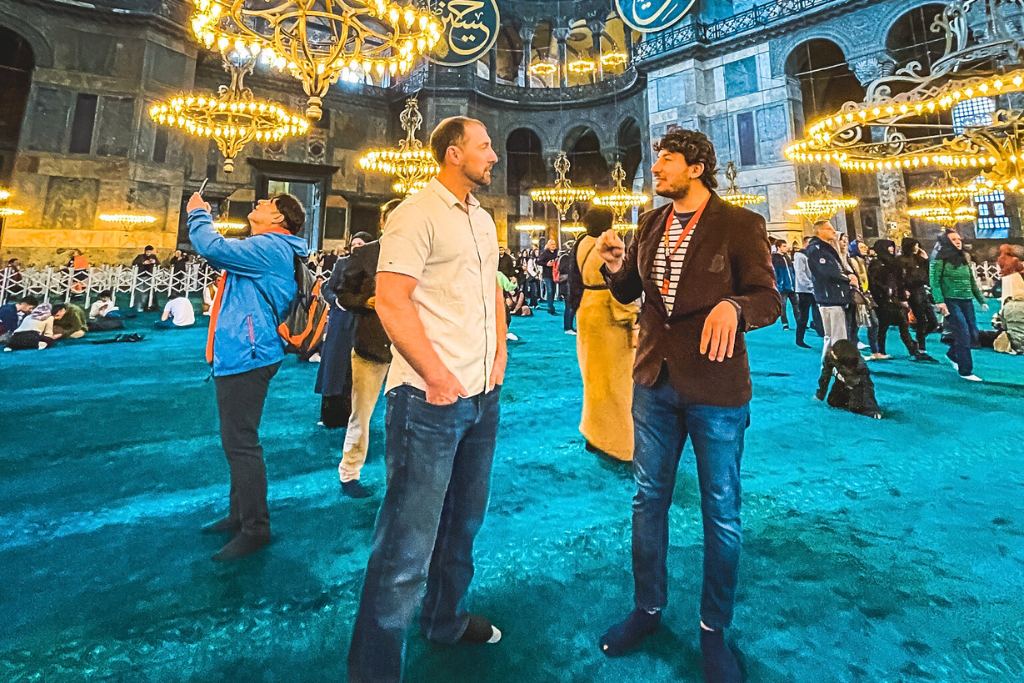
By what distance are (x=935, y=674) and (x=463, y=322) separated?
1.97 meters

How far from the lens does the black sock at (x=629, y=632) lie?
165 centimetres

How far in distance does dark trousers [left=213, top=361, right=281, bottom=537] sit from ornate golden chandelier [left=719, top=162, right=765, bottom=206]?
44.3ft

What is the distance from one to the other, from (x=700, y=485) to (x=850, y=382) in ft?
13.0

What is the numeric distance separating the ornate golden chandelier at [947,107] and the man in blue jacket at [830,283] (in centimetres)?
378

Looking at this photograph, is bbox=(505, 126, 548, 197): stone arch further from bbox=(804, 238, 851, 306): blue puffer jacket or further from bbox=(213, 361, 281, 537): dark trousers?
bbox=(213, 361, 281, 537): dark trousers

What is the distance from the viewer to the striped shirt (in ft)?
5.49

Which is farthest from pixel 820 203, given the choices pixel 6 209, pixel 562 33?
pixel 6 209

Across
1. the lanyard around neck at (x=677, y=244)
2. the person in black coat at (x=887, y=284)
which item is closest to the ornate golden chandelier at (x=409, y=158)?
the person in black coat at (x=887, y=284)

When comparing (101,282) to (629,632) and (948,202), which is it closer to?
(629,632)

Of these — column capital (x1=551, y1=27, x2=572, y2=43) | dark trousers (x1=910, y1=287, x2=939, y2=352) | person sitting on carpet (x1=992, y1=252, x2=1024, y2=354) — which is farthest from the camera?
column capital (x1=551, y1=27, x2=572, y2=43)

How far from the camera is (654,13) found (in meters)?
15.7

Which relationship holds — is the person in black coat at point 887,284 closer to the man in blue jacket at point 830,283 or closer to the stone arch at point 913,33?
the man in blue jacket at point 830,283

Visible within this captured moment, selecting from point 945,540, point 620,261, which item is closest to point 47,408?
point 620,261

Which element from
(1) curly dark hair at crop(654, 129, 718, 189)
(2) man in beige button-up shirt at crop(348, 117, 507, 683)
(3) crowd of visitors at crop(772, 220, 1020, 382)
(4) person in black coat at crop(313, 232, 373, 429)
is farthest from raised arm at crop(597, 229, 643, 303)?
(3) crowd of visitors at crop(772, 220, 1020, 382)
